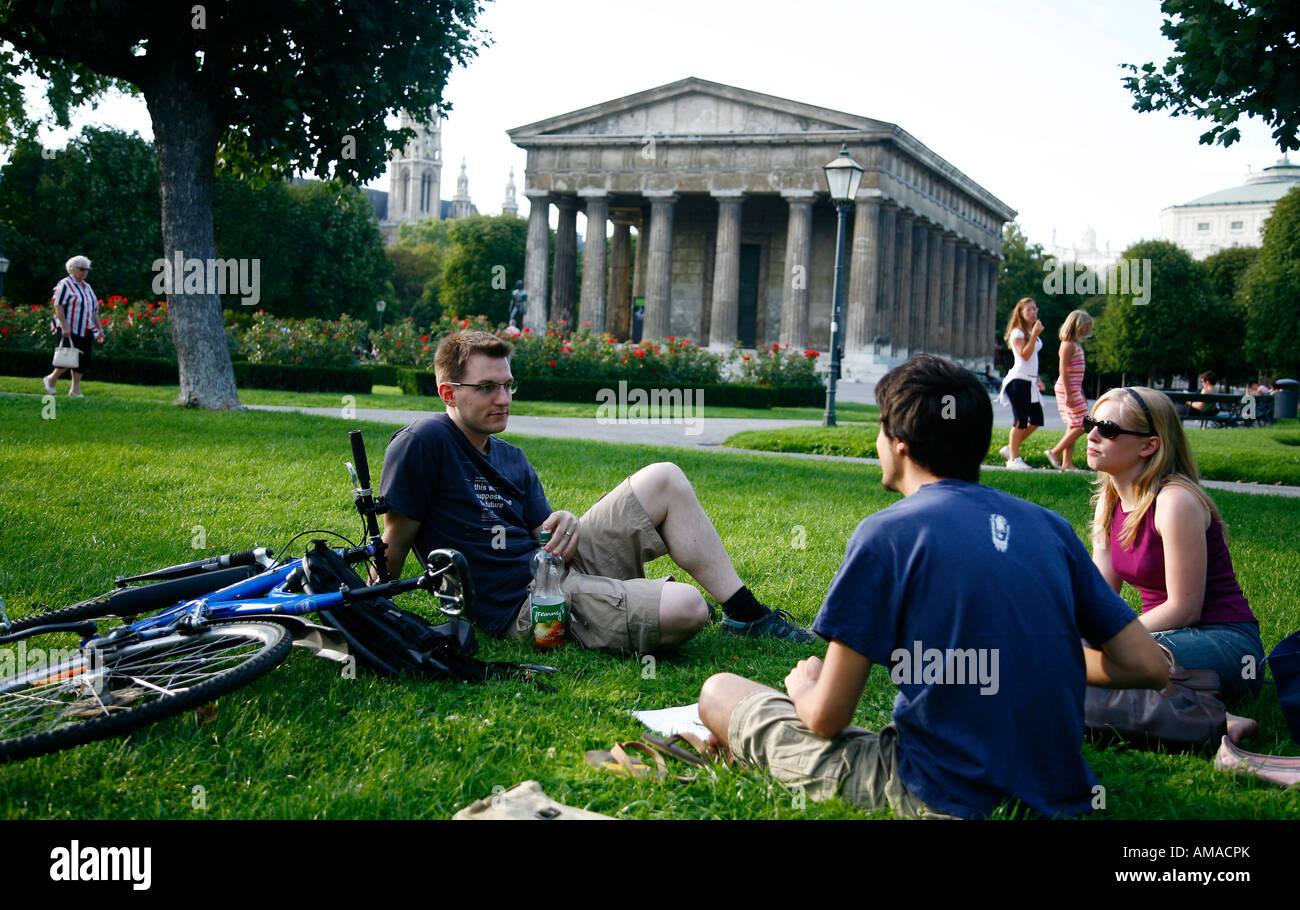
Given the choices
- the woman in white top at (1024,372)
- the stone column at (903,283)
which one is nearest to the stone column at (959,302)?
the stone column at (903,283)

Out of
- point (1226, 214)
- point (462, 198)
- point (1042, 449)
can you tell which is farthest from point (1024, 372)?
point (462, 198)

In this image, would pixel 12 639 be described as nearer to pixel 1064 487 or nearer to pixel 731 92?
pixel 1064 487

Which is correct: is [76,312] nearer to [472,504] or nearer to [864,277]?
[472,504]

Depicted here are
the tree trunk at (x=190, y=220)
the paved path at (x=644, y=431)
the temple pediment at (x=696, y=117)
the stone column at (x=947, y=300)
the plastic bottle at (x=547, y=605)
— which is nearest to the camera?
the plastic bottle at (x=547, y=605)

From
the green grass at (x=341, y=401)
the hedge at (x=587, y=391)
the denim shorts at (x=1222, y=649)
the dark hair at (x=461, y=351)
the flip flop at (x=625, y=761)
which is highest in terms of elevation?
the dark hair at (x=461, y=351)

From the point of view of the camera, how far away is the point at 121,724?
338cm

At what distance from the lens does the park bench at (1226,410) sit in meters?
31.7

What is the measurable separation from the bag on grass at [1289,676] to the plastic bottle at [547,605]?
9.60ft

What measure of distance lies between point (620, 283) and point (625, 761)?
177 ft

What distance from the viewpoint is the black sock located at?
18.1ft

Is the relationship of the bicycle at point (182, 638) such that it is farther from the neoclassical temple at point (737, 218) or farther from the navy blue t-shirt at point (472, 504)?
the neoclassical temple at point (737, 218)

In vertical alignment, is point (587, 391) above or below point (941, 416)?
below

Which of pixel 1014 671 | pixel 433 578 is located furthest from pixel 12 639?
pixel 1014 671

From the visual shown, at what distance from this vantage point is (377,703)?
418cm
